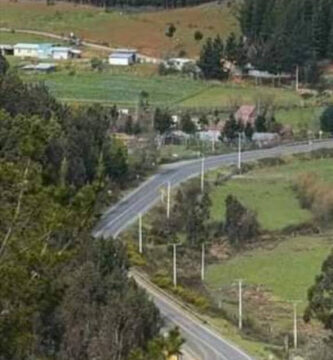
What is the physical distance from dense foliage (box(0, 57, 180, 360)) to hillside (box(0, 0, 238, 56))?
2902cm

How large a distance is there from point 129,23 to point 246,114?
19.2 m

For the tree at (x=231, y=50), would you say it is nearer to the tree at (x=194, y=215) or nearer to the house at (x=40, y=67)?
the house at (x=40, y=67)

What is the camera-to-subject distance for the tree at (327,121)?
4659cm

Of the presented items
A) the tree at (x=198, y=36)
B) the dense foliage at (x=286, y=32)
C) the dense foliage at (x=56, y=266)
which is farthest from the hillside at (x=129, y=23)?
the dense foliage at (x=56, y=266)

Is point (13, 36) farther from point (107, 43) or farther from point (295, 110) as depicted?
point (295, 110)

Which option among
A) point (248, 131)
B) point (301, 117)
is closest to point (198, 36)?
point (301, 117)

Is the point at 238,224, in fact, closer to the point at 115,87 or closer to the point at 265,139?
the point at 265,139

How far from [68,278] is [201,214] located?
14.3 metres

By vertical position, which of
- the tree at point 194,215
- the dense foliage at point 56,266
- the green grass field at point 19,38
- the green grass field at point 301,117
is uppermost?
the dense foliage at point 56,266

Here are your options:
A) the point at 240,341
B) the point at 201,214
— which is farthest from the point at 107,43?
the point at 240,341

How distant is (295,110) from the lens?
1999 inches

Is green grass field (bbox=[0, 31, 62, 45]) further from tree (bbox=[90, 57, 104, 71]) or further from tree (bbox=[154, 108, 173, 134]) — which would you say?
tree (bbox=[154, 108, 173, 134])

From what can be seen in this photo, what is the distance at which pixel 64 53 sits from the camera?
197ft

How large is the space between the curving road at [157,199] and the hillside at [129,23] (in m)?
17.9
